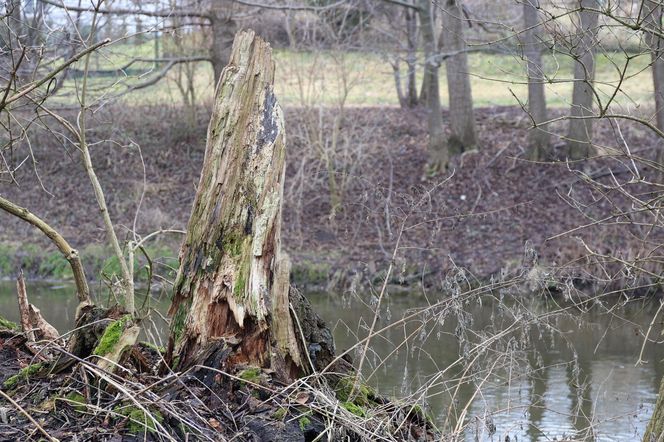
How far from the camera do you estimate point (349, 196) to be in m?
19.1

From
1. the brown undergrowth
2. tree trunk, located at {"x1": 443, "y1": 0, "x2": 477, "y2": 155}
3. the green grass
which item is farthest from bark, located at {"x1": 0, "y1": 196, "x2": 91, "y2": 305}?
tree trunk, located at {"x1": 443, "y1": 0, "x2": 477, "y2": 155}

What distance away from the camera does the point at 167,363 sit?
16.9ft

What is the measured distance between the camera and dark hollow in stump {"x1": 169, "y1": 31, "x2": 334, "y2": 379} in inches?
199

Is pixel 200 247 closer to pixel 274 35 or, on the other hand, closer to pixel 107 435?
pixel 107 435

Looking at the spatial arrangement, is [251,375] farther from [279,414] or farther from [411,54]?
[411,54]

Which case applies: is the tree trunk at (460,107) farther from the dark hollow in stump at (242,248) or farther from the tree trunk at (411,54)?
the dark hollow in stump at (242,248)

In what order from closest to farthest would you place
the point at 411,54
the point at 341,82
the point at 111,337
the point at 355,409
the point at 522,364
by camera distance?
the point at 111,337, the point at 355,409, the point at 522,364, the point at 411,54, the point at 341,82

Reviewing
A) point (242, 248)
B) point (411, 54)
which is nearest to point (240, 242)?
point (242, 248)

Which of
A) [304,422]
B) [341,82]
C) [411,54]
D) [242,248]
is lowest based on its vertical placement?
[304,422]

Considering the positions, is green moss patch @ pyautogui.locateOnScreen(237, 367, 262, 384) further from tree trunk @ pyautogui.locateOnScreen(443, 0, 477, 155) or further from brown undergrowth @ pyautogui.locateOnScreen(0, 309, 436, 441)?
tree trunk @ pyautogui.locateOnScreen(443, 0, 477, 155)

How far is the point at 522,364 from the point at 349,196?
11.0 metres

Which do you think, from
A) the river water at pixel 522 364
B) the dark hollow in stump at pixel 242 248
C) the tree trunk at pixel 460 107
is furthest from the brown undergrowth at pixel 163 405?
the tree trunk at pixel 460 107

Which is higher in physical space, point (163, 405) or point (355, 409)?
point (163, 405)

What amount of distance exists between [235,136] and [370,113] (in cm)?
1805
